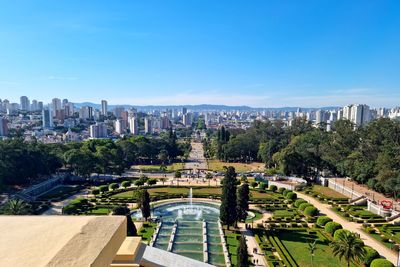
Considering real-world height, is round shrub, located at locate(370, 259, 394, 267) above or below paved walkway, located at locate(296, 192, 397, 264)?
above

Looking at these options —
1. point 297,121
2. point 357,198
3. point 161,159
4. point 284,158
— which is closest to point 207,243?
point 357,198

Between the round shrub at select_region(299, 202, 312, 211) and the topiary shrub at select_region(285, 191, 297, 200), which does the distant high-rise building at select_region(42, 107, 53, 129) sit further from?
the round shrub at select_region(299, 202, 312, 211)

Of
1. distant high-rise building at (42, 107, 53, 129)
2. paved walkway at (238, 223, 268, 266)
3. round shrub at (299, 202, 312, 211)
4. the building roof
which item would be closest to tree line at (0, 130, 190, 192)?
paved walkway at (238, 223, 268, 266)

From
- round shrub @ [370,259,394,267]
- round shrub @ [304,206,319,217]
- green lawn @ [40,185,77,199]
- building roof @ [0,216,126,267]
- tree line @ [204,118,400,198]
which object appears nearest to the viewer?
building roof @ [0,216,126,267]

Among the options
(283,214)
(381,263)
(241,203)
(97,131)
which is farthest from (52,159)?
(97,131)

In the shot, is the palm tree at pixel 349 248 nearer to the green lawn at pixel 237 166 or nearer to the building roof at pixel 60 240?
the building roof at pixel 60 240

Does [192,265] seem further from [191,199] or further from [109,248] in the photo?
[191,199]

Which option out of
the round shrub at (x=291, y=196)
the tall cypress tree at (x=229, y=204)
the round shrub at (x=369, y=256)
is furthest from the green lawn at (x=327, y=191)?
the round shrub at (x=369, y=256)
